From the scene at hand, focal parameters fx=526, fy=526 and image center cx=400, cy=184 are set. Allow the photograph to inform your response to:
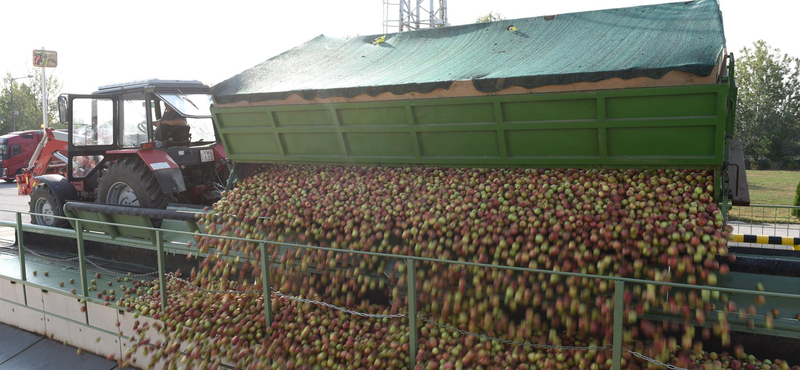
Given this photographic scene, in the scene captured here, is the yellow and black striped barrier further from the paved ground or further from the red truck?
the red truck

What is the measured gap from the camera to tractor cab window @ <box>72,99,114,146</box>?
839 cm

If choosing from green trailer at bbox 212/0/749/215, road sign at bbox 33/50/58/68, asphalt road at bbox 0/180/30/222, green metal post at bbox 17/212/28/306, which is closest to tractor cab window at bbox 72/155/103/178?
green metal post at bbox 17/212/28/306

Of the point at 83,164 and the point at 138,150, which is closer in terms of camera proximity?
the point at 138,150

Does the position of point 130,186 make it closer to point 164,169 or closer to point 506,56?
point 164,169

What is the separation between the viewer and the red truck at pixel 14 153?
2600 centimetres

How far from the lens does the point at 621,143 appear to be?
4.24m

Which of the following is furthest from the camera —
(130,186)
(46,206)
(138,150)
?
(46,206)

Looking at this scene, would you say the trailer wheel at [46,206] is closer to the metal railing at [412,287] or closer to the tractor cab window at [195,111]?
the metal railing at [412,287]

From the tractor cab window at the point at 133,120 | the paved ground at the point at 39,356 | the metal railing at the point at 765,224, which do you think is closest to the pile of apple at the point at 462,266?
the paved ground at the point at 39,356

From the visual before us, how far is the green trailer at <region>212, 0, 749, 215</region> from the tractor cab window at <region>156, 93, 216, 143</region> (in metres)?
2.18

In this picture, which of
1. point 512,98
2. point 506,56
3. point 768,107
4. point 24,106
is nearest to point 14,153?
point 24,106

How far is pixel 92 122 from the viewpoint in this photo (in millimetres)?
8570

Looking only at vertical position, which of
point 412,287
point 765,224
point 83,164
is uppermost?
point 83,164

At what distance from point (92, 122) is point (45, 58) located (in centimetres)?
983
